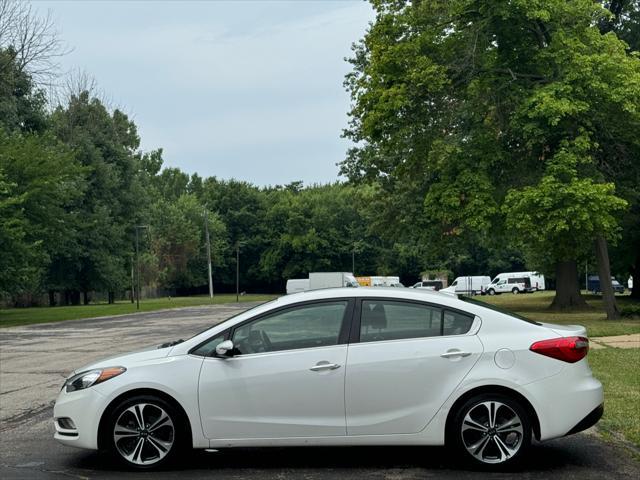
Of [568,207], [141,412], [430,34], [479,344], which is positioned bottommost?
[141,412]

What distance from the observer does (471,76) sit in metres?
29.2

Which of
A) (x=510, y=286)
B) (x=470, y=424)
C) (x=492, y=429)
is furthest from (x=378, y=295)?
(x=510, y=286)

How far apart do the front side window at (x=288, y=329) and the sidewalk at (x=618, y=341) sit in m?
11.7

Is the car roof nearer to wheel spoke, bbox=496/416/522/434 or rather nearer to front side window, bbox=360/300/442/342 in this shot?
front side window, bbox=360/300/442/342

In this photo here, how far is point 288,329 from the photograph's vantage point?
6.82 metres

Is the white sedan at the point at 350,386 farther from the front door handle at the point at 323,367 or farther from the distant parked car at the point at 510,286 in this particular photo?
the distant parked car at the point at 510,286

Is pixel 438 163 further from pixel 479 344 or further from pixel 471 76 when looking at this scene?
pixel 479 344

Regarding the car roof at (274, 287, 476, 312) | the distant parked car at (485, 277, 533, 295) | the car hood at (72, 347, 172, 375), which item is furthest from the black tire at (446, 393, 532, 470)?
the distant parked car at (485, 277, 533, 295)

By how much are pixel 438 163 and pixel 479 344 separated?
22547 mm

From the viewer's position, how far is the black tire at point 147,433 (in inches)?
260

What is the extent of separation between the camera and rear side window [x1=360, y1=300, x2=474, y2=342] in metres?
6.66

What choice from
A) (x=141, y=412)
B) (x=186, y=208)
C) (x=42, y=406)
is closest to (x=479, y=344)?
(x=141, y=412)

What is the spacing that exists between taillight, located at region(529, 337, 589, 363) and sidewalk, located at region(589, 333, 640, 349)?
1101 cm

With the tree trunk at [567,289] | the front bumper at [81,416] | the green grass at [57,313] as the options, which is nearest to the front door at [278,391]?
the front bumper at [81,416]
